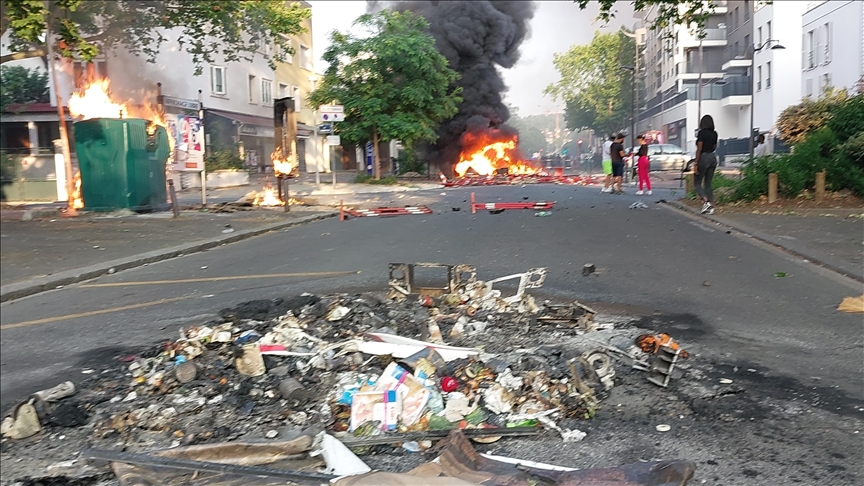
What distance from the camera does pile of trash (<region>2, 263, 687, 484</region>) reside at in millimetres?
3277

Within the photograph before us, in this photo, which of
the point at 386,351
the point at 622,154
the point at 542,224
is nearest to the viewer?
the point at 386,351

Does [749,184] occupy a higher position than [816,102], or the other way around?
[816,102]

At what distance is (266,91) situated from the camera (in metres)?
29.9

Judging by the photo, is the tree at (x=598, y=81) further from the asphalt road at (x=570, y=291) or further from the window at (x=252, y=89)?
the asphalt road at (x=570, y=291)

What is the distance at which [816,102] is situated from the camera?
15.1m

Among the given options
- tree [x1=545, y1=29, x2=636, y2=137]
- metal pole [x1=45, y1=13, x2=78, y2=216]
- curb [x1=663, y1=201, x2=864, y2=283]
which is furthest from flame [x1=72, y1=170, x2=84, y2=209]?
tree [x1=545, y1=29, x2=636, y2=137]

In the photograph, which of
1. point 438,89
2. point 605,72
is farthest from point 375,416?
point 605,72

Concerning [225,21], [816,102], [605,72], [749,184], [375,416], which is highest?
[605,72]

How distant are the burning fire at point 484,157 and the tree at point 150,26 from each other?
14.2m

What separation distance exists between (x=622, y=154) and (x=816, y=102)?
5.63 metres

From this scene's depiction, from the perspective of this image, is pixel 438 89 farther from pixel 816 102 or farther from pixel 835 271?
pixel 835 271

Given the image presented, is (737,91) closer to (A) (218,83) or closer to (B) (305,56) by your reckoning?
(B) (305,56)

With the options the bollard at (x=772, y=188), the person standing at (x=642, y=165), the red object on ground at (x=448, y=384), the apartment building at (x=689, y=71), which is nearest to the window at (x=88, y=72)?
the red object on ground at (x=448, y=384)

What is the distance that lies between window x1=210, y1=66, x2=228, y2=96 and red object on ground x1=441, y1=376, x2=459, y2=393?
21153mm
